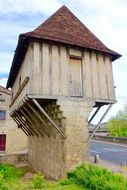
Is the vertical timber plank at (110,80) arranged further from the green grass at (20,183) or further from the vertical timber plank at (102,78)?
the green grass at (20,183)

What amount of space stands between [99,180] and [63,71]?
544 centimetres

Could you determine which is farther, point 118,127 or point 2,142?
point 118,127

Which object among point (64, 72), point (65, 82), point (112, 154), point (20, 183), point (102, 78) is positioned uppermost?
point (64, 72)

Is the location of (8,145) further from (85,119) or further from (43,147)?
(85,119)

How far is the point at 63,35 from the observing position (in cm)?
1179

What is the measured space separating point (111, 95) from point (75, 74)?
2203 mm

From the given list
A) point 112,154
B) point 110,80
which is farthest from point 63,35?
point 112,154

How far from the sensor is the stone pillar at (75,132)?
1085cm

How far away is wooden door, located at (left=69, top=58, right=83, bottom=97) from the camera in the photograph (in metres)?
11.5

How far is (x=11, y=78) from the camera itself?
17953 millimetres

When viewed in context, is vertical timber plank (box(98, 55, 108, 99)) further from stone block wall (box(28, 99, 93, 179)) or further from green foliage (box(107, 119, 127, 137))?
green foliage (box(107, 119, 127, 137))

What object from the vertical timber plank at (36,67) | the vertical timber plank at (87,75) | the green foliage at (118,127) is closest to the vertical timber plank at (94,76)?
the vertical timber plank at (87,75)

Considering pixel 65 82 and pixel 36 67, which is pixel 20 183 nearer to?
pixel 65 82

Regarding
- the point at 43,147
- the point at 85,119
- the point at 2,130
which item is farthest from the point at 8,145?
the point at 85,119
